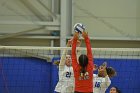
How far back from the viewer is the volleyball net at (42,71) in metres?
7.09

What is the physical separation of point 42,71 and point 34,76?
0.22 metres

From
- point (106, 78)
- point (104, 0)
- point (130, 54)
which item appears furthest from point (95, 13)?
point (106, 78)

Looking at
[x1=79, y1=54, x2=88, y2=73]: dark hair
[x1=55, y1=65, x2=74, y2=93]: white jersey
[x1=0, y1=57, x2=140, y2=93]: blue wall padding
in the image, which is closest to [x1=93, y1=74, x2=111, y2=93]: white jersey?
[x1=55, y1=65, x2=74, y2=93]: white jersey

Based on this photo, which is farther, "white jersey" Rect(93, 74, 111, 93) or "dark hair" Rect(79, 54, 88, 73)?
"white jersey" Rect(93, 74, 111, 93)

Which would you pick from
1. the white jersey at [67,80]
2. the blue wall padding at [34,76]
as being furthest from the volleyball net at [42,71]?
the white jersey at [67,80]

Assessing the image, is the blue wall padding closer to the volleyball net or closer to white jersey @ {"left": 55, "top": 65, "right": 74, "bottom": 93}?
the volleyball net

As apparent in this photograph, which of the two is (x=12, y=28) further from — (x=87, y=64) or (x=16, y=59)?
(x=87, y=64)

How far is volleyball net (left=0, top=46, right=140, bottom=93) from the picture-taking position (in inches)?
279

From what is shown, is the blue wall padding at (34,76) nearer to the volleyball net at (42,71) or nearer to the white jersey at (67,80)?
the volleyball net at (42,71)

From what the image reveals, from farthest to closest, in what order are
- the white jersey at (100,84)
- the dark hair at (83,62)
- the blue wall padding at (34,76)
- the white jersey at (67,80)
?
the blue wall padding at (34,76) → the white jersey at (67,80) → the white jersey at (100,84) → the dark hair at (83,62)

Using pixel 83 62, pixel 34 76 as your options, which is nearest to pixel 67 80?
pixel 83 62

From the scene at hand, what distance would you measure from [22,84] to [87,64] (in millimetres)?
3260

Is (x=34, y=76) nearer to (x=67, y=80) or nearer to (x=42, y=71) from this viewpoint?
(x=42, y=71)

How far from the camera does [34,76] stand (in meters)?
7.20
